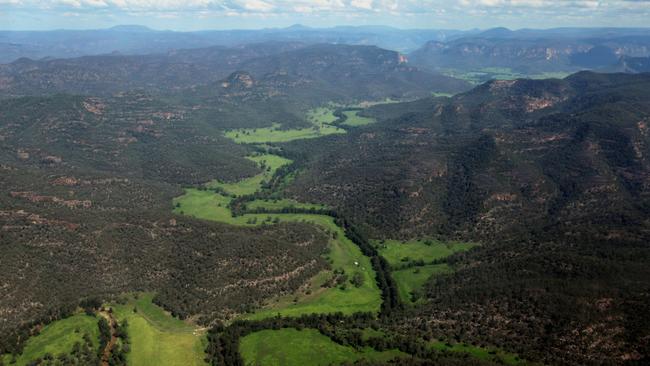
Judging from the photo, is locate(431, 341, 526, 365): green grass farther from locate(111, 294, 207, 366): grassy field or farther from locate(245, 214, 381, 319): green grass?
locate(111, 294, 207, 366): grassy field

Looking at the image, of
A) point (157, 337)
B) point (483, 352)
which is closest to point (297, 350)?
point (157, 337)

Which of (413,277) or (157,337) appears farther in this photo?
(413,277)

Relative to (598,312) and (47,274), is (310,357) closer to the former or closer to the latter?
(598,312)

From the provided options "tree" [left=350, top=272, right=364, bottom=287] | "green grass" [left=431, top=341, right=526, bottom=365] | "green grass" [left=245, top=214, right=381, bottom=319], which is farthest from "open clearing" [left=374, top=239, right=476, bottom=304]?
"green grass" [left=431, top=341, right=526, bottom=365]

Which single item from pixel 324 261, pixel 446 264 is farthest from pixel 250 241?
pixel 446 264

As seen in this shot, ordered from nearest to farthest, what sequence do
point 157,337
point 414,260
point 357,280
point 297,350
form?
1. point 297,350
2. point 157,337
3. point 357,280
4. point 414,260

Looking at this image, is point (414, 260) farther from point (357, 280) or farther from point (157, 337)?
point (157, 337)
